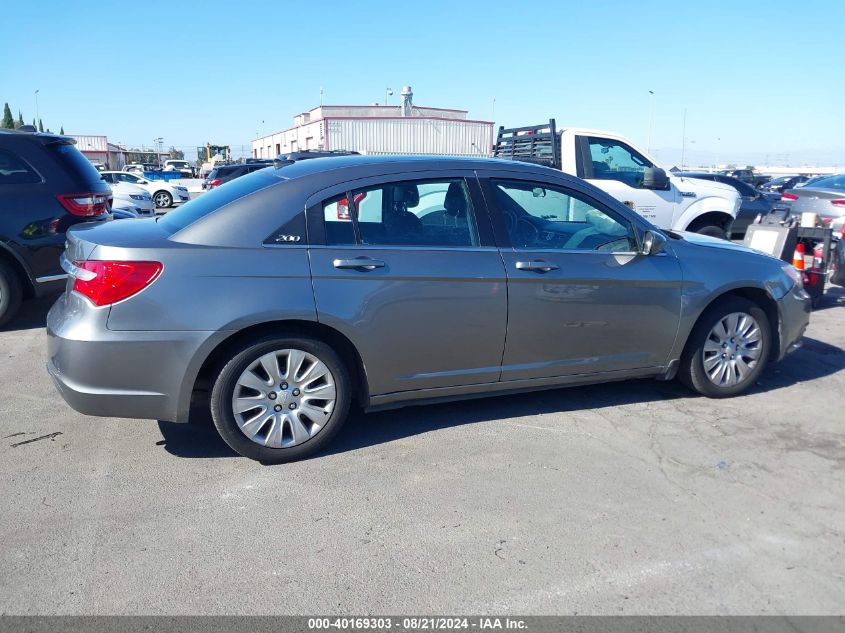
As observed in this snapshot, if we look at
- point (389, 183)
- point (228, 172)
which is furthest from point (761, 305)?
point (228, 172)

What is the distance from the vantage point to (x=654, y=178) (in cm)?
831

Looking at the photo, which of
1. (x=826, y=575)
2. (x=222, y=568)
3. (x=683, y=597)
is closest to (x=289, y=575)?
(x=222, y=568)

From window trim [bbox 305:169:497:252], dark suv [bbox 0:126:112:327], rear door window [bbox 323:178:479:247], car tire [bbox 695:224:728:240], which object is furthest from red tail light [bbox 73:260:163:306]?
car tire [bbox 695:224:728:240]

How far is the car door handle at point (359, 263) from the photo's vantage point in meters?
3.81

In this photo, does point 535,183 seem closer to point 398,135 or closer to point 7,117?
point 398,135

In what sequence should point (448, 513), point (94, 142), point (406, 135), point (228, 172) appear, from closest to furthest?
1. point (448, 513)
2. point (228, 172)
3. point (406, 135)
4. point (94, 142)

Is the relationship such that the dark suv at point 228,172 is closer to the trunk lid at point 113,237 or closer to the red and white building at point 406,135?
the red and white building at point 406,135

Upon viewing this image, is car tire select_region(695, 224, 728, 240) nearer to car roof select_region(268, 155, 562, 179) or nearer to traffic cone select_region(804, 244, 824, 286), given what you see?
traffic cone select_region(804, 244, 824, 286)

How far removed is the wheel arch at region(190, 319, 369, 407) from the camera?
3.72m

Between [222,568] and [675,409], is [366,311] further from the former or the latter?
[675,409]

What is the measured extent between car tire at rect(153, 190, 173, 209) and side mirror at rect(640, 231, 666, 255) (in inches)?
915

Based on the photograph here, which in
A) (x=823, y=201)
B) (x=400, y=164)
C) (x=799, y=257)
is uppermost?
(x=400, y=164)

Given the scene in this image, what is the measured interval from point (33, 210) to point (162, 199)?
1942 cm

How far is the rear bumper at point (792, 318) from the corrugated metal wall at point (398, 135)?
31.5 metres
